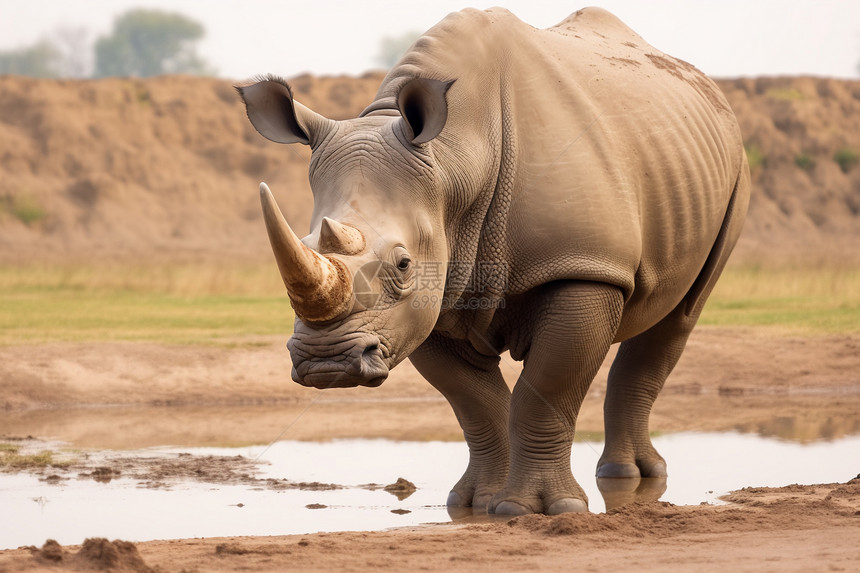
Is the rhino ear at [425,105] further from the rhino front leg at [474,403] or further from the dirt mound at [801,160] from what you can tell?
the dirt mound at [801,160]

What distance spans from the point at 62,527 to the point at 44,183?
33.0 m

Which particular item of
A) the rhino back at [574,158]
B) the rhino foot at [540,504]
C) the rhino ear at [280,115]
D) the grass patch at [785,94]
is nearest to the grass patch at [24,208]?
the grass patch at [785,94]

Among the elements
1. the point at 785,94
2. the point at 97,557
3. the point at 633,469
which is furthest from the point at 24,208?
the point at 97,557

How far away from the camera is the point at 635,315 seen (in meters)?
6.62

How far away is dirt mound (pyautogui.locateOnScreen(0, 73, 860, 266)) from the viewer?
116 feet

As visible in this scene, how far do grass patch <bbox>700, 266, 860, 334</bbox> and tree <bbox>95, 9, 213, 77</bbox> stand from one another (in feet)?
178

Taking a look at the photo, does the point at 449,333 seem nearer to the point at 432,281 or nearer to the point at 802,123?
the point at 432,281

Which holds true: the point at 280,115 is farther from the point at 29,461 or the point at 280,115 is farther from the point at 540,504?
the point at 29,461

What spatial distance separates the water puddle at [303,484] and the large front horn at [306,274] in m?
1.37

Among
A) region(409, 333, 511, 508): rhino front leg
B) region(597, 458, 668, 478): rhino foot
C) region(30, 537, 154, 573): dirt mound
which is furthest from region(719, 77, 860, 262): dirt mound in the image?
region(30, 537, 154, 573): dirt mound

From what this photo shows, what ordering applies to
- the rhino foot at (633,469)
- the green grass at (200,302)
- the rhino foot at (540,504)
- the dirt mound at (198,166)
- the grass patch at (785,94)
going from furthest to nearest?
the grass patch at (785,94), the dirt mound at (198,166), the green grass at (200,302), the rhino foot at (633,469), the rhino foot at (540,504)

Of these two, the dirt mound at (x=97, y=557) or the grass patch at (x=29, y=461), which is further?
the grass patch at (x=29, y=461)

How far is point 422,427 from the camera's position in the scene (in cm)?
964

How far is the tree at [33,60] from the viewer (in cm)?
7738
